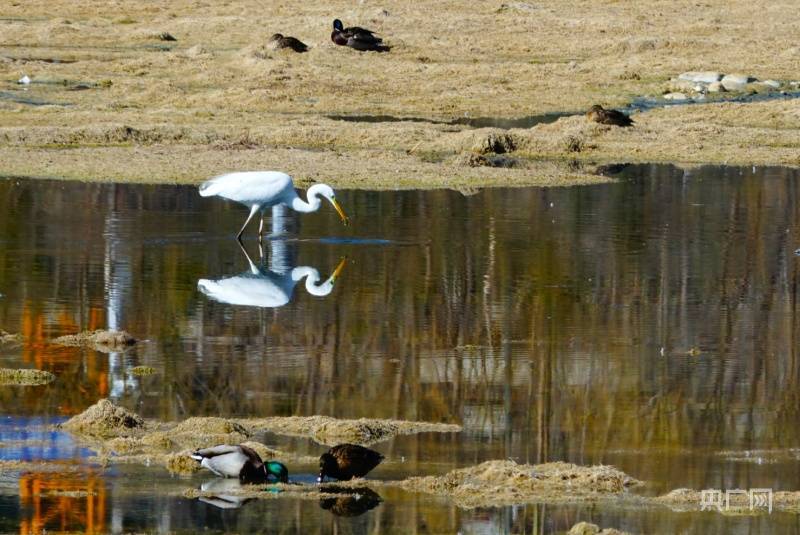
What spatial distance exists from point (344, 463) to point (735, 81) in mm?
25112

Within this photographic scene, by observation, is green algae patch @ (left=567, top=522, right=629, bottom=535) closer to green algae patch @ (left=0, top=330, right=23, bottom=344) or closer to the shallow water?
the shallow water

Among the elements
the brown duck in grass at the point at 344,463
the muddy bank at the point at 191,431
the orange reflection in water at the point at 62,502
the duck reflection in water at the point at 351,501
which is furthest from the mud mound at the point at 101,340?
the duck reflection in water at the point at 351,501

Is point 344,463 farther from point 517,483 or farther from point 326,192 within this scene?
point 326,192

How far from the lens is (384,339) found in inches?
447

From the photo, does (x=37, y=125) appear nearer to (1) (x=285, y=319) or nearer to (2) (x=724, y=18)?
(1) (x=285, y=319)

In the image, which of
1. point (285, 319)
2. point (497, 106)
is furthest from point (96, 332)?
point (497, 106)

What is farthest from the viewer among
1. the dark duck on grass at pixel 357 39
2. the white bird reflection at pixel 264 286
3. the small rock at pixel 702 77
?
the dark duck on grass at pixel 357 39

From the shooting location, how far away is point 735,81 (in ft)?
103

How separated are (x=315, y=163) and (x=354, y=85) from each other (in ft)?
32.3

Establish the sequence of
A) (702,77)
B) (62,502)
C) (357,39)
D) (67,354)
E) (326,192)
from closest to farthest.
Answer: (62,502)
(67,354)
(326,192)
(702,77)
(357,39)

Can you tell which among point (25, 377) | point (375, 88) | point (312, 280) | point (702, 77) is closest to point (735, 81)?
point (702, 77)

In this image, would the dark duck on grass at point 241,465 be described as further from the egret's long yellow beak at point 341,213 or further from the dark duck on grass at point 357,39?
the dark duck on grass at point 357,39

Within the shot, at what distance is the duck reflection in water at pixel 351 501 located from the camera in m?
7.43

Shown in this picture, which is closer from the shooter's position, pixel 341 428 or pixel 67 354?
pixel 341 428
